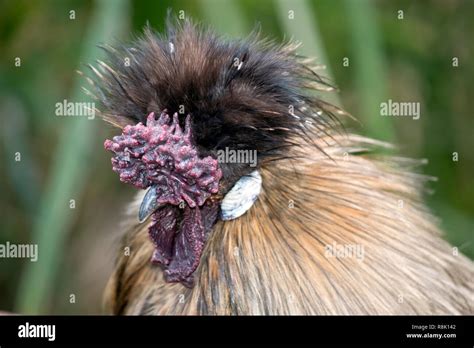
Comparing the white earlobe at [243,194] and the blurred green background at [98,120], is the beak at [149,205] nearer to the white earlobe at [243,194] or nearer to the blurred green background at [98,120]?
the white earlobe at [243,194]

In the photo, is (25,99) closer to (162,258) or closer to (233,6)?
(233,6)

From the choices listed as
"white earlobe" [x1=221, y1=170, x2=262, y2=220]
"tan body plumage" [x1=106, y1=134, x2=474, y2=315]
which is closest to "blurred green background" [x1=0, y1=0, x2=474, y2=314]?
"tan body plumage" [x1=106, y1=134, x2=474, y2=315]

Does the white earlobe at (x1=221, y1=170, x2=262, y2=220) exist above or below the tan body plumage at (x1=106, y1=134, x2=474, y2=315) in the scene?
above

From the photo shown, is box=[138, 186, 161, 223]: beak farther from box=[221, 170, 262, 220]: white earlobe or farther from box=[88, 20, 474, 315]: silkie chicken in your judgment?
box=[221, 170, 262, 220]: white earlobe

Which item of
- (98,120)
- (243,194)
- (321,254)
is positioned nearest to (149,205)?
(243,194)

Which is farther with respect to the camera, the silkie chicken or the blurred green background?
the blurred green background

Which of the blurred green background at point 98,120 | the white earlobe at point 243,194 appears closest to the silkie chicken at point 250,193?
the white earlobe at point 243,194

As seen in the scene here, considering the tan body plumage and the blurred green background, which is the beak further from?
the blurred green background
